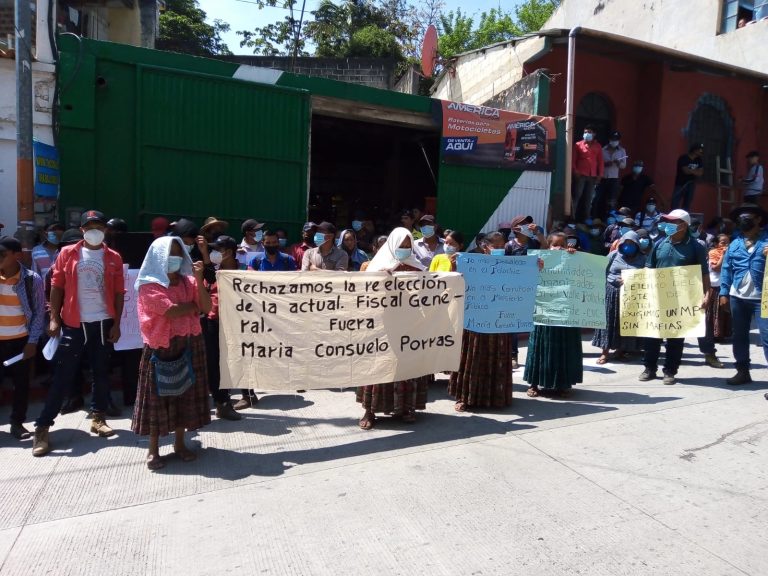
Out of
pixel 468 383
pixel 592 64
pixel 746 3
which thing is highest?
pixel 746 3

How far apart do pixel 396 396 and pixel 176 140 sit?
578 cm

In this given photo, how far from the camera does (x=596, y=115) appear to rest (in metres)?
14.6

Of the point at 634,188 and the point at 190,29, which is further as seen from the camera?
the point at 190,29

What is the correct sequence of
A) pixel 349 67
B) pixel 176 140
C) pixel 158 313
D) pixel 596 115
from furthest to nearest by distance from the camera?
pixel 349 67 < pixel 596 115 < pixel 176 140 < pixel 158 313

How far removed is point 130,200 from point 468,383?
5836 millimetres

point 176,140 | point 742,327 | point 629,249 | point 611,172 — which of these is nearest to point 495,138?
point 611,172

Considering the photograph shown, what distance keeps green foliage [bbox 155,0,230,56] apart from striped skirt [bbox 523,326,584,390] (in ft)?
82.6

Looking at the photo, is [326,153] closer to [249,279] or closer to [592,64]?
[592,64]

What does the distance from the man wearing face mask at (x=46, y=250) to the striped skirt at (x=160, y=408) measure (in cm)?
303

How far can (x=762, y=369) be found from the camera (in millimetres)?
7320

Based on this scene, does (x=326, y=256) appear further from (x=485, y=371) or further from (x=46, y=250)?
(x=46, y=250)

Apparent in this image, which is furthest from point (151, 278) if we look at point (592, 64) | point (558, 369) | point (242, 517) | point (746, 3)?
point (746, 3)

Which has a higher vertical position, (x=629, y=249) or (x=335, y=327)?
(x=629, y=249)

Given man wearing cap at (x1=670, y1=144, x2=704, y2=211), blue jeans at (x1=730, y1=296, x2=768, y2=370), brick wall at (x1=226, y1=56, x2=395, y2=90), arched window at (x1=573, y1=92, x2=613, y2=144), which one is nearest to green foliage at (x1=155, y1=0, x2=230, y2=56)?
brick wall at (x1=226, y1=56, x2=395, y2=90)
